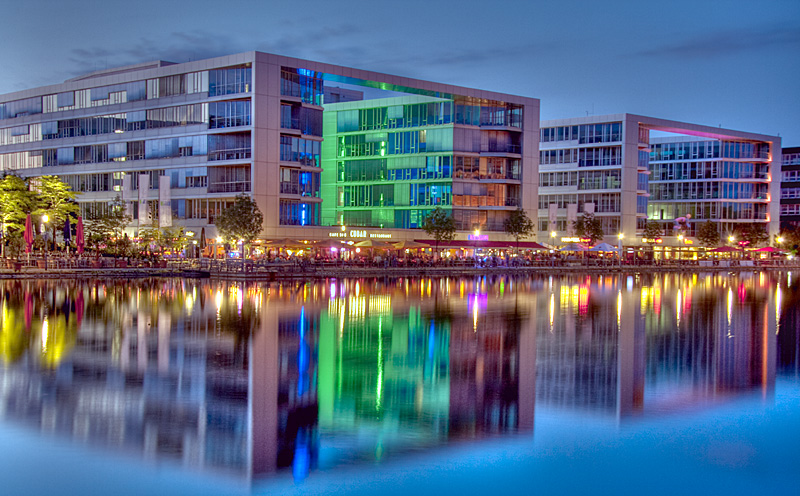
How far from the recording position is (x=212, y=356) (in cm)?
2247

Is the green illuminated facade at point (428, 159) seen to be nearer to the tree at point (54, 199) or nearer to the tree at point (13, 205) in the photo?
the tree at point (54, 199)

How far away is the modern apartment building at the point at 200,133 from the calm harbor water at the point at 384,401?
4332 centimetres

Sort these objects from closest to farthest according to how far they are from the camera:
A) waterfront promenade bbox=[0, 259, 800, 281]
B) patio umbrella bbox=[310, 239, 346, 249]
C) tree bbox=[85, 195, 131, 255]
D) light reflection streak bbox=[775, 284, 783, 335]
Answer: light reflection streak bbox=[775, 284, 783, 335] < waterfront promenade bbox=[0, 259, 800, 281] < tree bbox=[85, 195, 131, 255] < patio umbrella bbox=[310, 239, 346, 249]

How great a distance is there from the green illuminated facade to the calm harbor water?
66.0 metres

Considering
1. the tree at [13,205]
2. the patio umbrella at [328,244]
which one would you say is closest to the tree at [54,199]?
the tree at [13,205]

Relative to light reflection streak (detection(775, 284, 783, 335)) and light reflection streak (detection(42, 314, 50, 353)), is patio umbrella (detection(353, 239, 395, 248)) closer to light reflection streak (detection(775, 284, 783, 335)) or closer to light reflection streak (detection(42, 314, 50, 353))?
light reflection streak (detection(775, 284, 783, 335))

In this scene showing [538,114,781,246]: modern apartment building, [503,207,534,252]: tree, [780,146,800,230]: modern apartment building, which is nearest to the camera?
[503,207,534,252]: tree

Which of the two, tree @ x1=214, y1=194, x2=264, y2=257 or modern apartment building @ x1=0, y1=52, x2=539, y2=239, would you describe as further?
modern apartment building @ x1=0, y1=52, x2=539, y2=239

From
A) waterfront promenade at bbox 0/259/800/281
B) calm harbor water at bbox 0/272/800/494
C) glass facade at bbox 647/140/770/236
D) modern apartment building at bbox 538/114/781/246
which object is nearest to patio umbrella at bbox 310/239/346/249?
waterfront promenade at bbox 0/259/800/281

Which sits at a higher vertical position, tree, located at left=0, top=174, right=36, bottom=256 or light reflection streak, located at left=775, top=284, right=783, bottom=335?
tree, located at left=0, top=174, right=36, bottom=256

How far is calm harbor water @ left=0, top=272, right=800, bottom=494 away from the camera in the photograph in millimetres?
12945

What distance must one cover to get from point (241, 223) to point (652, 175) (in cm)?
9166

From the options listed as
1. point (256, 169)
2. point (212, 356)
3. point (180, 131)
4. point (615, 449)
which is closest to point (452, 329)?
point (212, 356)

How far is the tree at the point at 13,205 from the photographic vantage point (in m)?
64.1
